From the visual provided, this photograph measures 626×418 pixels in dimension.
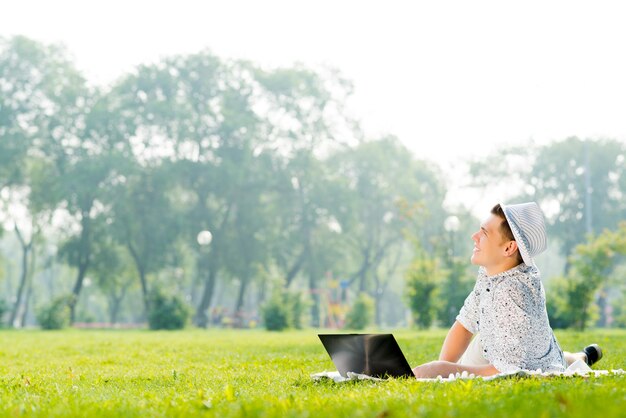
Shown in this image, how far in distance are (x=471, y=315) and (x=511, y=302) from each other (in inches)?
17.8

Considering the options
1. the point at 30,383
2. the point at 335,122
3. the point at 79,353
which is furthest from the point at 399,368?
the point at 335,122

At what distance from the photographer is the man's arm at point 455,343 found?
589 cm

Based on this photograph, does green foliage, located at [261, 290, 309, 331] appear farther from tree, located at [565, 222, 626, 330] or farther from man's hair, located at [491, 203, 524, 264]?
man's hair, located at [491, 203, 524, 264]

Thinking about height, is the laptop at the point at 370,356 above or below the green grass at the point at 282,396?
above

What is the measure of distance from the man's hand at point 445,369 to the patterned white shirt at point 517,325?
77 millimetres

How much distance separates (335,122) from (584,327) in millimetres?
25290

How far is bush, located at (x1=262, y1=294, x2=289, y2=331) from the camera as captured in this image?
30109 mm

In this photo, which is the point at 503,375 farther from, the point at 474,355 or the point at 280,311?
the point at 280,311

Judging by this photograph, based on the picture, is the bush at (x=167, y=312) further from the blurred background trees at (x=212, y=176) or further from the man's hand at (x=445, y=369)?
the man's hand at (x=445, y=369)

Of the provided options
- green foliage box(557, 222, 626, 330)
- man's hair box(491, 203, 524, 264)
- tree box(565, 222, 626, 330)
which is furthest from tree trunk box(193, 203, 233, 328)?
man's hair box(491, 203, 524, 264)

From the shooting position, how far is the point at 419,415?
345 cm

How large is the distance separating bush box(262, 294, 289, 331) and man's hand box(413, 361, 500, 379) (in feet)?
81.3

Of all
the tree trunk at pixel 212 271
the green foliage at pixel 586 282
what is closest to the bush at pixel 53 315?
the tree trunk at pixel 212 271

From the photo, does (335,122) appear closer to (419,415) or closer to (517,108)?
(517,108)
